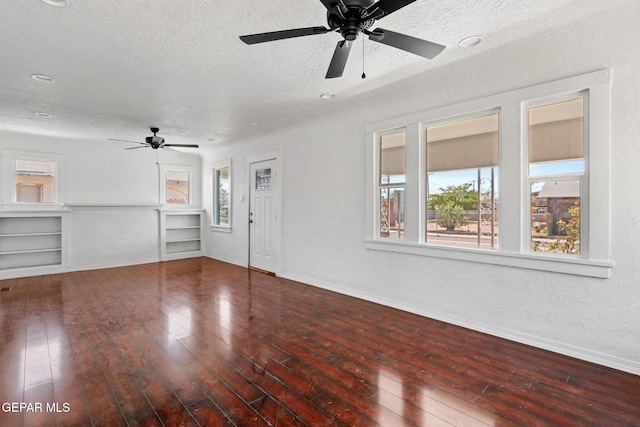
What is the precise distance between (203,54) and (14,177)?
5.28m

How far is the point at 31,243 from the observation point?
19.1 ft

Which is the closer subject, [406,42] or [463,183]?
[406,42]

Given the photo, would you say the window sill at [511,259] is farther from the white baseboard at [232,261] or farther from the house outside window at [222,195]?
the house outside window at [222,195]

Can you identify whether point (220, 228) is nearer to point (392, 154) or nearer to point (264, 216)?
point (264, 216)

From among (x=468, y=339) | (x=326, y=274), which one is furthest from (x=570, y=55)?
(x=326, y=274)

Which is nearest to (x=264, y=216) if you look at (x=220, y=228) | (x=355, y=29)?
(x=220, y=228)

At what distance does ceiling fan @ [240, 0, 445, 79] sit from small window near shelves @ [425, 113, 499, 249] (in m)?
1.46

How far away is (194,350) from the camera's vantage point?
8.87 feet

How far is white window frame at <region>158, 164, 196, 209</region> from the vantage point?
727 centimetres

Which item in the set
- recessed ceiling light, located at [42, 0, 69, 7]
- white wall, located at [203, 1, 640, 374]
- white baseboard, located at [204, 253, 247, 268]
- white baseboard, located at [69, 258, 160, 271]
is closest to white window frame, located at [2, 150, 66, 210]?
white baseboard, located at [69, 258, 160, 271]

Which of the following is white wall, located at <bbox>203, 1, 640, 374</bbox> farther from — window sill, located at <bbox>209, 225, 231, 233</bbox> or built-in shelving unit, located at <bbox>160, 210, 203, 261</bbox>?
built-in shelving unit, located at <bbox>160, 210, 203, 261</bbox>

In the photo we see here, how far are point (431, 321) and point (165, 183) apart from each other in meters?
6.51

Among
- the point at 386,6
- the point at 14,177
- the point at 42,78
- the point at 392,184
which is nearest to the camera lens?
the point at 386,6

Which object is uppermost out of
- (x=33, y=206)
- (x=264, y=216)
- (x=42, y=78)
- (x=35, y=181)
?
(x=42, y=78)
